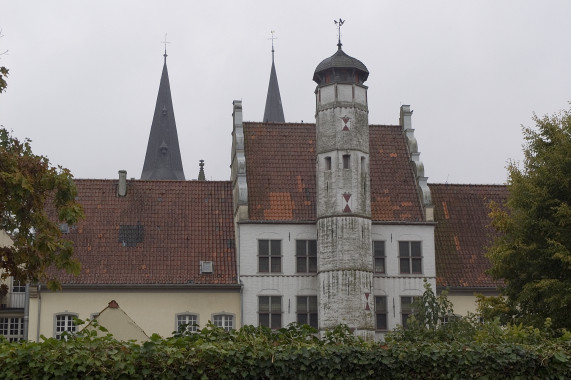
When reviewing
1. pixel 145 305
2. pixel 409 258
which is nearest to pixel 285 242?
pixel 409 258

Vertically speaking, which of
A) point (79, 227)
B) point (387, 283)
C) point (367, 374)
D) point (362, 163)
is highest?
point (362, 163)

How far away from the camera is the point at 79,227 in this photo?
4134 cm

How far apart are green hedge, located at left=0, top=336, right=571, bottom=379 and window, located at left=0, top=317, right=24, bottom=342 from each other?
25.7 m

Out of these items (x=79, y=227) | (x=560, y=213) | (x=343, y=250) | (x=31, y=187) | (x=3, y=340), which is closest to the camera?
(x=3, y=340)

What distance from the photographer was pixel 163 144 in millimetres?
70875

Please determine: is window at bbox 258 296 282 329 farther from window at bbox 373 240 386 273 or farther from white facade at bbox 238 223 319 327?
Answer: window at bbox 373 240 386 273

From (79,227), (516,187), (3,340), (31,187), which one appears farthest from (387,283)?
(3,340)

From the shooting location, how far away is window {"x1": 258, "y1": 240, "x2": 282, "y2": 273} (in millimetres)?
40000

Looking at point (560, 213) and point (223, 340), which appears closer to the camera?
point (223, 340)

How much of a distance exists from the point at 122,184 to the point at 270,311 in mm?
9711

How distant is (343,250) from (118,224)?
10.7 metres

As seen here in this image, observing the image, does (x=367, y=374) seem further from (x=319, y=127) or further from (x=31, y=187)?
(x=319, y=127)

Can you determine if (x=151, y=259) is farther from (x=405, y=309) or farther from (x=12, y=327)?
(x=405, y=309)

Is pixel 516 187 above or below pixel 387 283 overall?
above
